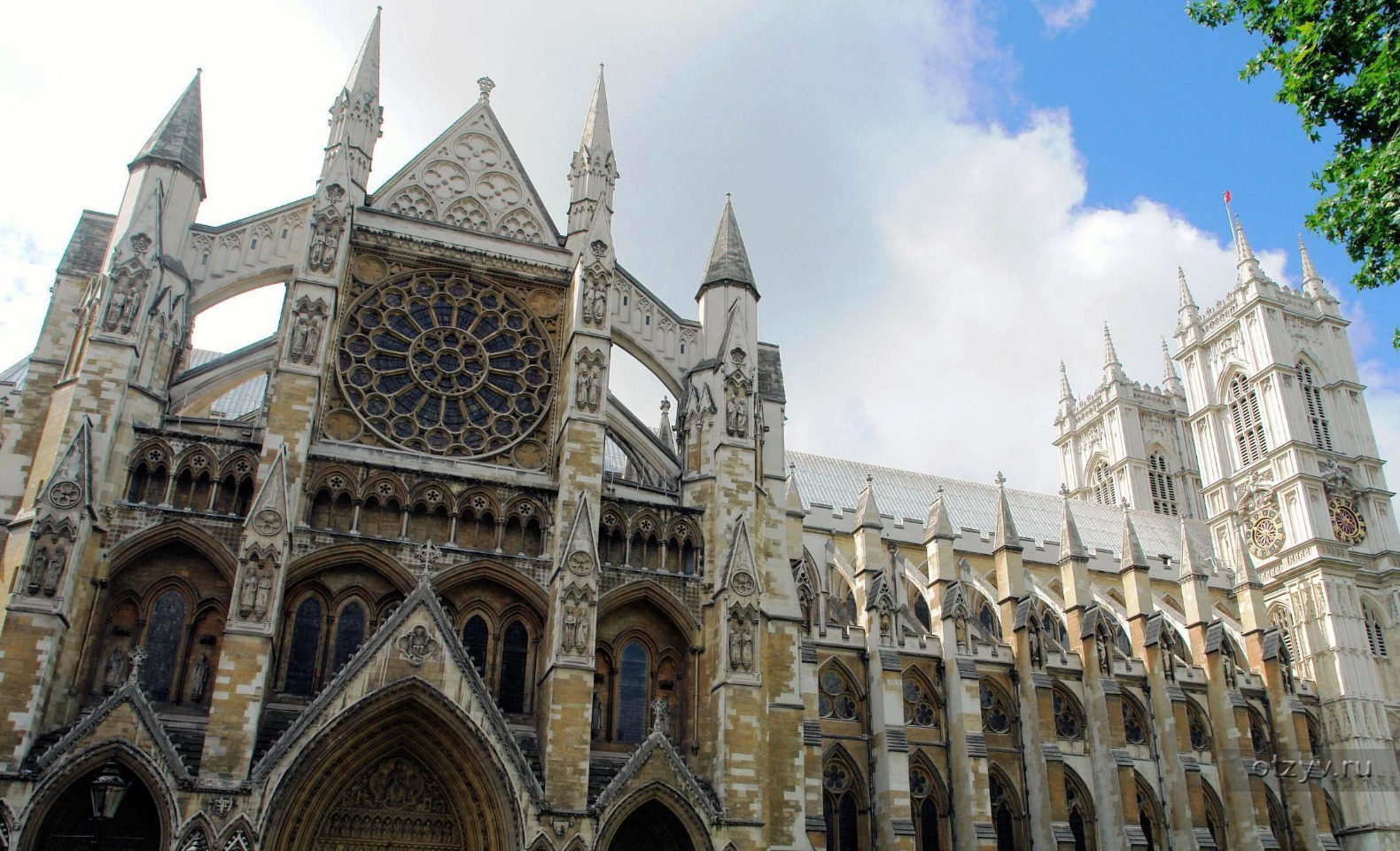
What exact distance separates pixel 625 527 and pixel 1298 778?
2831 cm

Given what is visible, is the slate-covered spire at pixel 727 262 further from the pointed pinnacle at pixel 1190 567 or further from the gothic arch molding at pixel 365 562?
the pointed pinnacle at pixel 1190 567

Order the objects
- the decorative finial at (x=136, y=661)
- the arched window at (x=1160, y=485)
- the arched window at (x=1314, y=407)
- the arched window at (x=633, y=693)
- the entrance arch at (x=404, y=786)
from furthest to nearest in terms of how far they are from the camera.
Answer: the arched window at (x=1160, y=485), the arched window at (x=1314, y=407), the arched window at (x=633, y=693), the entrance arch at (x=404, y=786), the decorative finial at (x=136, y=661)

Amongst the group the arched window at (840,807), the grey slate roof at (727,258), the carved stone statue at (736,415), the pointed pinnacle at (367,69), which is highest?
the pointed pinnacle at (367,69)

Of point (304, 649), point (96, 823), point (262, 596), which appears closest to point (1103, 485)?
point (304, 649)

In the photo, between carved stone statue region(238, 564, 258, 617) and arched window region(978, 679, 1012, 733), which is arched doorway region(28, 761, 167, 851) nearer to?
carved stone statue region(238, 564, 258, 617)

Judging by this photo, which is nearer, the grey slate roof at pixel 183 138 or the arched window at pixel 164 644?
the arched window at pixel 164 644

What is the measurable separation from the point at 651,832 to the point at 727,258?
509 inches

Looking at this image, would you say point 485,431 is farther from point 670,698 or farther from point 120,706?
point 120,706

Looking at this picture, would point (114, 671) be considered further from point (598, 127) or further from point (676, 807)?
point (598, 127)

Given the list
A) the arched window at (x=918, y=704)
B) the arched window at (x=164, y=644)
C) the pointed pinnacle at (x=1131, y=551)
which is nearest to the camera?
the arched window at (x=164, y=644)

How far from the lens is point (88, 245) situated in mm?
22578

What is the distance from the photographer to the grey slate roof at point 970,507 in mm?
42406

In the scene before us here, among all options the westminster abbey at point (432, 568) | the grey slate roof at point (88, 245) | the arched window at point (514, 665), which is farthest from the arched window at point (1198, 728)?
the grey slate roof at point (88, 245)

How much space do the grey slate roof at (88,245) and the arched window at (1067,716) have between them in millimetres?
29683
